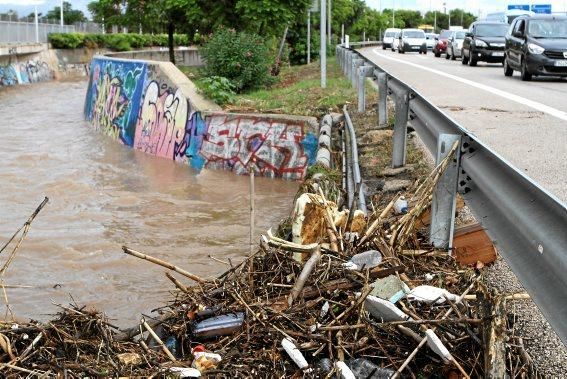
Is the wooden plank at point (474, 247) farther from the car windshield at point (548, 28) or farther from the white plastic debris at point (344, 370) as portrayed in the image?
the car windshield at point (548, 28)

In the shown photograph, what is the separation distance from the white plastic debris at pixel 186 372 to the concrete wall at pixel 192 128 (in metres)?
9.93

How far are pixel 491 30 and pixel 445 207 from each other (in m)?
28.9

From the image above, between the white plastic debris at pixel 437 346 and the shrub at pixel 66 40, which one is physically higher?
the shrub at pixel 66 40

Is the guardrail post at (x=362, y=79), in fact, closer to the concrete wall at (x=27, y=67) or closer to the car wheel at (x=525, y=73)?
the car wheel at (x=525, y=73)

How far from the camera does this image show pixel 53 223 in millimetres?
11461

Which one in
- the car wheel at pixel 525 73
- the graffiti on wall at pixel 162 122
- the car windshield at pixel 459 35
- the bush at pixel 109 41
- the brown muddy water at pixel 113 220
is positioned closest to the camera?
the brown muddy water at pixel 113 220

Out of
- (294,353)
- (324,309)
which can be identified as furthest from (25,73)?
(294,353)

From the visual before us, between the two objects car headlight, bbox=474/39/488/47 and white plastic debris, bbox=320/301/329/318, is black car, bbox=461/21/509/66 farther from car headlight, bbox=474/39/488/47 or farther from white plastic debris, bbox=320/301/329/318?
white plastic debris, bbox=320/301/329/318

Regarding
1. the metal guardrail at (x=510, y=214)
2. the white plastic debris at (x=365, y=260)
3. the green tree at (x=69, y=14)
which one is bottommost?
the white plastic debris at (x=365, y=260)

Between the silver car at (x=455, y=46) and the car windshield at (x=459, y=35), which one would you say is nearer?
the silver car at (x=455, y=46)

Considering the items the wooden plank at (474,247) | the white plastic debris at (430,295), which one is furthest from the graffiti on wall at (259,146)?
the white plastic debris at (430,295)

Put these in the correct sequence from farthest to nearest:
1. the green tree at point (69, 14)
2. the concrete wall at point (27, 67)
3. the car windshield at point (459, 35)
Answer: the green tree at point (69, 14), the concrete wall at point (27, 67), the car windshield at point (459, 35)

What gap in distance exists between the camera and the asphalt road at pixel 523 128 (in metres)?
3.80

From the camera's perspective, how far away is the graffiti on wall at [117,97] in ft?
67.1
